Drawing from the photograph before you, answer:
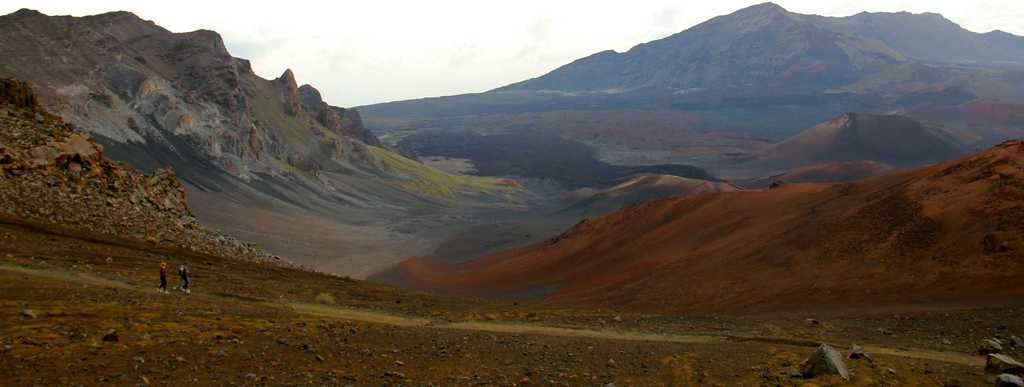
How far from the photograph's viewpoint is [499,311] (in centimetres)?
2683

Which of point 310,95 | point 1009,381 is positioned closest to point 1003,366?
point 1009,381

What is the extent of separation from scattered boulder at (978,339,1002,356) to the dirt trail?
316 mm

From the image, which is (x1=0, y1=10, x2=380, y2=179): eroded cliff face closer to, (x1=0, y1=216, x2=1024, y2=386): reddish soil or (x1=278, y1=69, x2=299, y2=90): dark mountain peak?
(x1=278, y1=69, x2=299, y2=90): dark mountain peak

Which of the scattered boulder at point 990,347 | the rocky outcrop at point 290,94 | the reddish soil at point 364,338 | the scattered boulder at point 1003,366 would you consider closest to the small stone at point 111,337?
the reddish soil at point 364,338

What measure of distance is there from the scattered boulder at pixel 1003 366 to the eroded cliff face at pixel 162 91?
82.3 metres

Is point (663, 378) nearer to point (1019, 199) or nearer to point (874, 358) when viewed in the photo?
point (874, 358)

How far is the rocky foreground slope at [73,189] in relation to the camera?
29.6 m

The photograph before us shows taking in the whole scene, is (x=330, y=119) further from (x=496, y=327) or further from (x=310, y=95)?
(x=496, y=327)

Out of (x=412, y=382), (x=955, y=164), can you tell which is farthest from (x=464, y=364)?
(x=955, y=164)

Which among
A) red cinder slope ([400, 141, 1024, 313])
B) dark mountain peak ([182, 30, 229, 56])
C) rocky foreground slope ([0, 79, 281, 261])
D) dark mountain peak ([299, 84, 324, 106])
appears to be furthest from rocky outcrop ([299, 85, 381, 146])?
rocky foreground slope ([0, 79, 281, 261])

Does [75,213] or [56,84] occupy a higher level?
[56,84]

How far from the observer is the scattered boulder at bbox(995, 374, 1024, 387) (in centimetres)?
1271

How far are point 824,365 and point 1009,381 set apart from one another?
9.14ft

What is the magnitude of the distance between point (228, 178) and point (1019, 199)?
8440cm
